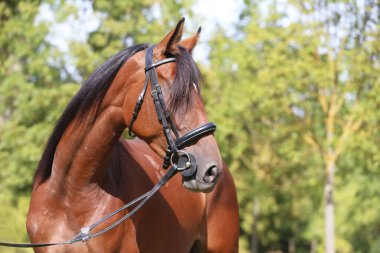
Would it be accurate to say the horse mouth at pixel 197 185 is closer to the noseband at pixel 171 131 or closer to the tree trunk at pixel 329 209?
the noseband at pixel 171 131

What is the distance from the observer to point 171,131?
12.4ft

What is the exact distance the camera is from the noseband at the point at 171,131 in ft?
12.0

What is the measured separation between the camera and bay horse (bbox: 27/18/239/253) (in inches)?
148

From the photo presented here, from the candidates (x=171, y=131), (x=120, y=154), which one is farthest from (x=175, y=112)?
(x=120, y=154)

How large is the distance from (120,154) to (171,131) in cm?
89

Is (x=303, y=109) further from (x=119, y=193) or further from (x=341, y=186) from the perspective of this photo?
(x=341, y=186)

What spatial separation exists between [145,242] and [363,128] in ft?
40.6

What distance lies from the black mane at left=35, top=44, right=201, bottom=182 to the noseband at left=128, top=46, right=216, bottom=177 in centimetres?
7

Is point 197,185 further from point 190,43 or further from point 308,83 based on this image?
point 308,83

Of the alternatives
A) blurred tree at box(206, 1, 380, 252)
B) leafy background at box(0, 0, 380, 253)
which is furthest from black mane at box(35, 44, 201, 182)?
blurred tree at box(206, 1, 380, 252)

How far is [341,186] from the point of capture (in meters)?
32.2

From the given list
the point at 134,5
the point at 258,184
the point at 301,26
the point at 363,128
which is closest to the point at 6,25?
the point at 134,5

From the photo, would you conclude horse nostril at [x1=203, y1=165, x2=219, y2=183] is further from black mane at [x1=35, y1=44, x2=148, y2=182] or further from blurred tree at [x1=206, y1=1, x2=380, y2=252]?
blurred tree at [x1=206, y1=1, x2=380, y2=252]

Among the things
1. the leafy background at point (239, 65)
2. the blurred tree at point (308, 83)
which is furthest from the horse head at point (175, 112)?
the blurred tree at point (308, 83)
